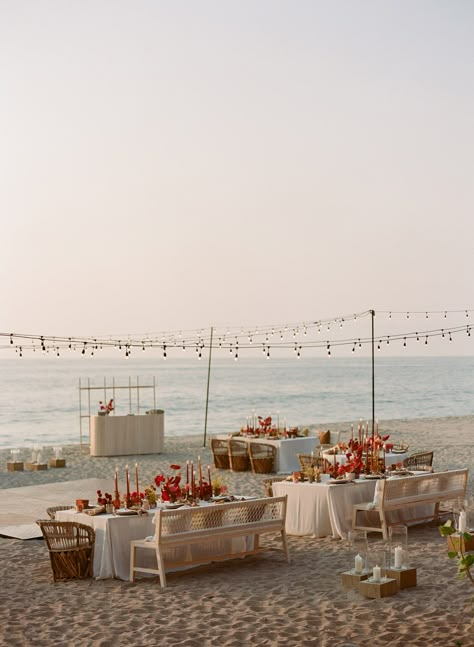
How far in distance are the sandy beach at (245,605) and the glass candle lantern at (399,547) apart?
255 millimetres

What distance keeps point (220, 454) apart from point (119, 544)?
887cm

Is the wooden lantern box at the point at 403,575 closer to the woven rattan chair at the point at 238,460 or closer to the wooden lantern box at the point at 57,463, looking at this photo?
the woven rattan chair at the point at 238,460

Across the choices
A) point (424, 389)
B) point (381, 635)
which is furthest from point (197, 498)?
point (424, 389)

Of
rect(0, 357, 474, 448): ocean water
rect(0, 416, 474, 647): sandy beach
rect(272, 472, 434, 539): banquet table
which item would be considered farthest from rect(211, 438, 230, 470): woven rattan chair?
rect(0, 357, 474, 448): ocean water

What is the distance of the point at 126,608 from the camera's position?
880 cm

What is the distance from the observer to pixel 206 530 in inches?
398

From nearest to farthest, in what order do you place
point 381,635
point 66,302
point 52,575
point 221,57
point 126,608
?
point 381,635, point 126,608, point 52,575, point 221,57, point 66,302

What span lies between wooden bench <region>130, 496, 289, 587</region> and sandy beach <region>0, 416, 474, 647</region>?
0.45ft

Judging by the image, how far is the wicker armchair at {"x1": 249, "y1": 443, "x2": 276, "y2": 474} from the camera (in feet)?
59.5

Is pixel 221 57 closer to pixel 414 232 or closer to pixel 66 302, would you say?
pixel 414 232

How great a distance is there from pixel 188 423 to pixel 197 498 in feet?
148

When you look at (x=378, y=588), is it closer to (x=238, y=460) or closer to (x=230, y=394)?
(x=238, y=460)

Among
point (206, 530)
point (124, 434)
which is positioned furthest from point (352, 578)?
point (124, 434)

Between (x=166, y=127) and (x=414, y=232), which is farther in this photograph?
(x=414, y=232)
